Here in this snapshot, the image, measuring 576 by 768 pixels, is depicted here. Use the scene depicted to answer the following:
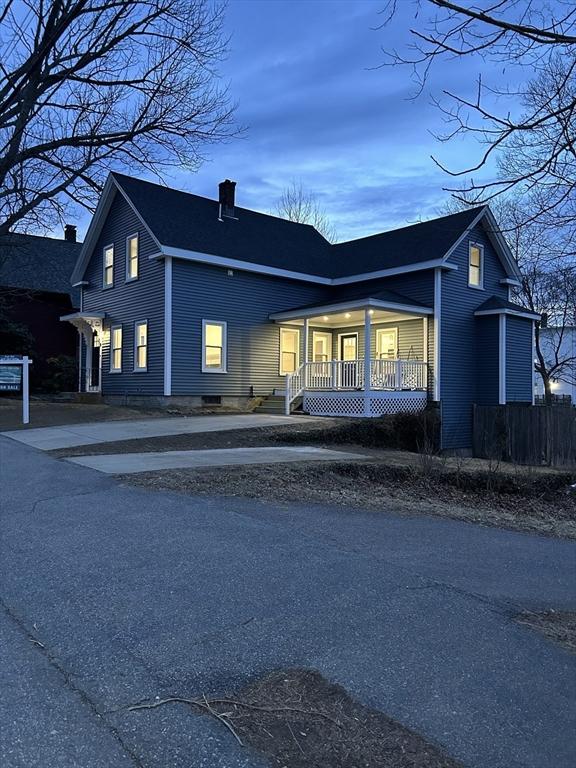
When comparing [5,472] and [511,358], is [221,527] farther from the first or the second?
[511,358]

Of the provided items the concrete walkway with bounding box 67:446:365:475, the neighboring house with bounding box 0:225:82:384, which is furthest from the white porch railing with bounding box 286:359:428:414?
the neighboring house with bounding box 0:225:82:384

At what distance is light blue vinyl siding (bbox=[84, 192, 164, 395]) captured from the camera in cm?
1980

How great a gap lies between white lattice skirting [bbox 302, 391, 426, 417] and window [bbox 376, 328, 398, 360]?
2725mm

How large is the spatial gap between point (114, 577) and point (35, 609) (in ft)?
2.29

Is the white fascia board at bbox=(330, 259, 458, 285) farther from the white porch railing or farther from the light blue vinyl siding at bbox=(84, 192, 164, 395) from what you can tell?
the light blue vinyl siding at bbox=(84, 192, 164, 395)

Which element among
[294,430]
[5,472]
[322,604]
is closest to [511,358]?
[294,430]

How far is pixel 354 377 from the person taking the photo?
19.4m

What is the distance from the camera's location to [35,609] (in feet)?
13.5

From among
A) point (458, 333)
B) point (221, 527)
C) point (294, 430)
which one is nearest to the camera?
point (221, 527)

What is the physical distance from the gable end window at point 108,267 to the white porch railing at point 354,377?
8.30 metres

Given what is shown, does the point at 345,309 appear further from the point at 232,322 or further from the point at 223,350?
the point at 223,350

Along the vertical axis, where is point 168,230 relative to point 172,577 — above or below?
above

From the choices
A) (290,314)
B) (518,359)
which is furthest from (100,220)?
(518,359)

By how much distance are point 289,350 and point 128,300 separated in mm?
6104
